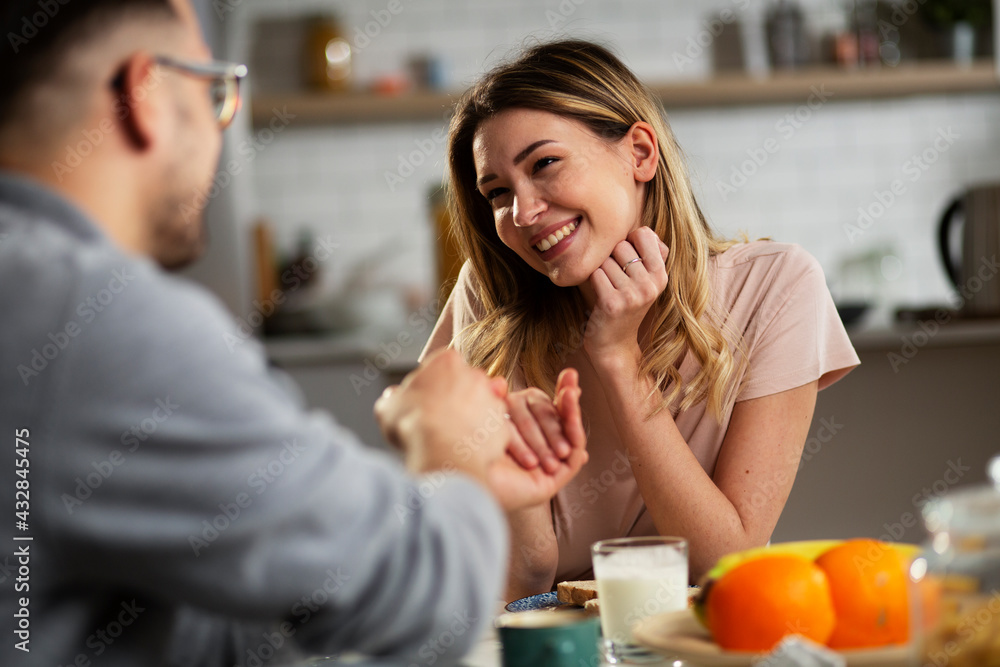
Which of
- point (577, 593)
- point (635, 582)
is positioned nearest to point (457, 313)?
point (577, 593)

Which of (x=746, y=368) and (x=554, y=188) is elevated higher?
(x=554, y=188)

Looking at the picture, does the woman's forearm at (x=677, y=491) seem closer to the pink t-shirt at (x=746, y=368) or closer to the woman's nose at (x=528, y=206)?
the pink t-shirt at (x=746, y=368)

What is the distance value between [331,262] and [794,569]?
10.6 feet

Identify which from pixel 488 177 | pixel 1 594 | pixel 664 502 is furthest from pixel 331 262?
pixel 1 594

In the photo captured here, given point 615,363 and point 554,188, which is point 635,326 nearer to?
point 615,363

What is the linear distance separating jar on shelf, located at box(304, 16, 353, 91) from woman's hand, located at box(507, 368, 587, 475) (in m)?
2.87

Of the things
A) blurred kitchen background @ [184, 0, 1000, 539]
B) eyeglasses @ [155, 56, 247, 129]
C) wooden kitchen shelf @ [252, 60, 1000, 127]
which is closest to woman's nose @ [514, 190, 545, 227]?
eyeglasses @ [155, 56, 247, 129]

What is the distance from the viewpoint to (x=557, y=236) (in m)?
1.53

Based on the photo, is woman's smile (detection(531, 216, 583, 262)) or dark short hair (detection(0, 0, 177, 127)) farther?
woman's smile (detection(531, 216, 583, 262))

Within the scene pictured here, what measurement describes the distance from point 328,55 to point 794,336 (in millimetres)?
2637

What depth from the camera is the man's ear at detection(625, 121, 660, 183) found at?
162 centimetres

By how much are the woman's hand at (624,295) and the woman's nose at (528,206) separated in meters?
0.13

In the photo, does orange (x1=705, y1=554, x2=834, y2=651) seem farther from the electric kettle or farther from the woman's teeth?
the electric kettle

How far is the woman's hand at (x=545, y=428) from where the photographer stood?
966 millimetres
